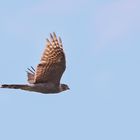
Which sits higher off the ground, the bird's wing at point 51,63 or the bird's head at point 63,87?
the bird's wing at point 51,63

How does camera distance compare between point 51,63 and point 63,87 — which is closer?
point 51,63

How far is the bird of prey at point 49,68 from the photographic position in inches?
1268

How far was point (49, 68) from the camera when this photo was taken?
32.3 meters

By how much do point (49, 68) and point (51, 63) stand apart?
0.68ft

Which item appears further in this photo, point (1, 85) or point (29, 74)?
point (29, 74)

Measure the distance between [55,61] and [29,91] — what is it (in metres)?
1.45

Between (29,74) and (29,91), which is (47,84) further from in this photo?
(29,74)

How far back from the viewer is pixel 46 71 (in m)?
32.3

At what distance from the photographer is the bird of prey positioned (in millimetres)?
32219

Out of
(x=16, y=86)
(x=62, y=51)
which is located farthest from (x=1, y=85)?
(x=62, y=51)

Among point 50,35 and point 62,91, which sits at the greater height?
point 50,35

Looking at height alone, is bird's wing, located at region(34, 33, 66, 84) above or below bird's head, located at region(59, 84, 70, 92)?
above

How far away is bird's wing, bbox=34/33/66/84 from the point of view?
1268 inches

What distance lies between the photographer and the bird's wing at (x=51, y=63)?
3222 cm
